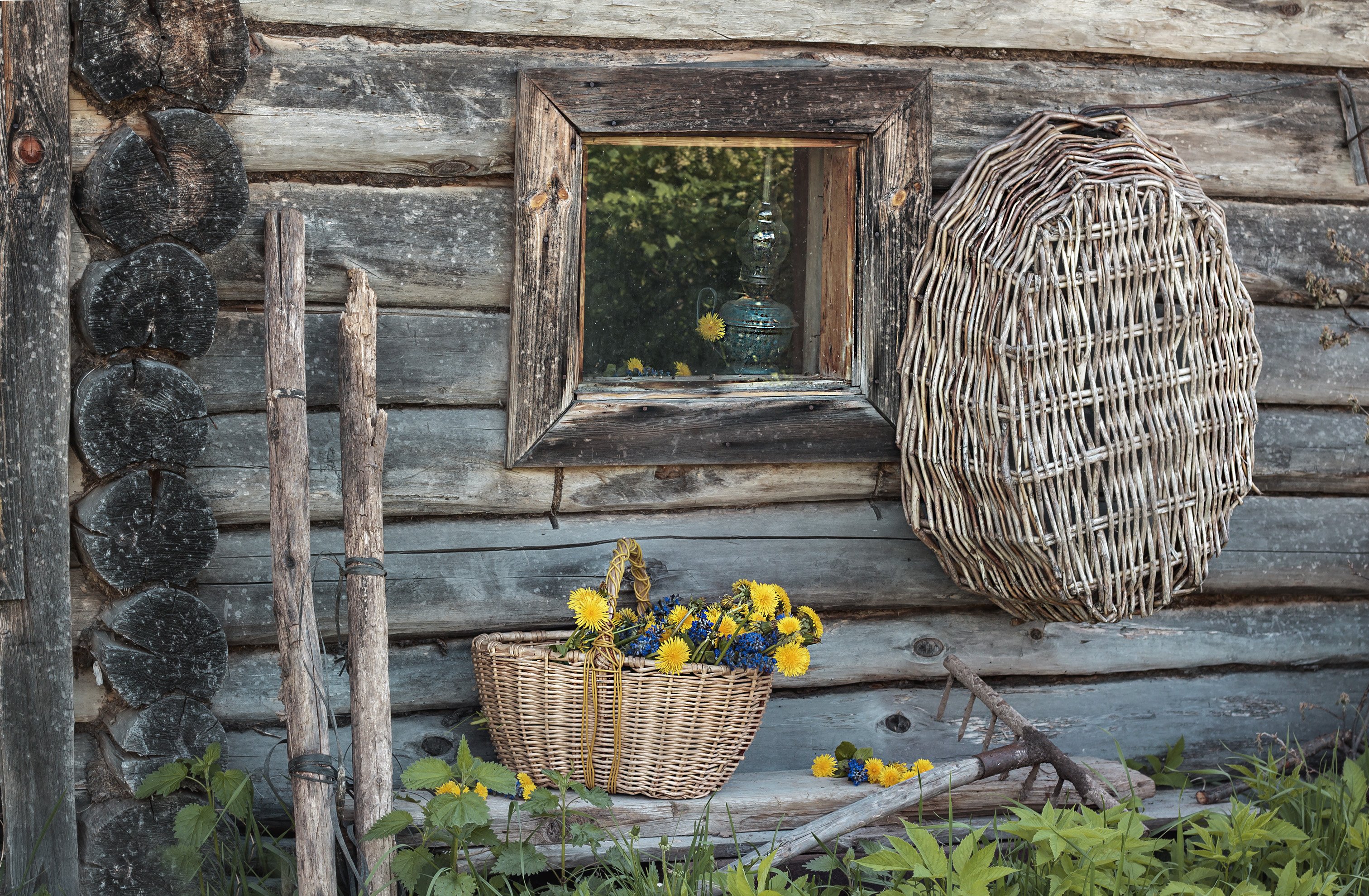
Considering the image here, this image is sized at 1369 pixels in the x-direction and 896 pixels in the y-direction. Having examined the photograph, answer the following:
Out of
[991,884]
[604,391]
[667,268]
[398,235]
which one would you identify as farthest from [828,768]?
[398,235]

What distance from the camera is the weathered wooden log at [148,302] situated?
6.36 feet

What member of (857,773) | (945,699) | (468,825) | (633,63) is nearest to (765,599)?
(857,773)

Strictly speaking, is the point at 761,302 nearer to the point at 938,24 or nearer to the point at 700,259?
the point at 700,259

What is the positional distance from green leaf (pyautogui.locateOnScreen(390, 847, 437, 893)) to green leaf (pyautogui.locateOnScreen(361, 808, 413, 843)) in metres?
0.05

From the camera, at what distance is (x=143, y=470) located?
201 centimetres

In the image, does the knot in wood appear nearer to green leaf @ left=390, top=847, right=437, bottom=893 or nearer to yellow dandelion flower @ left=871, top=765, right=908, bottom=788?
green leaf @ left=390, top=847, right=437, bottom=893

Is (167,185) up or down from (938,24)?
down

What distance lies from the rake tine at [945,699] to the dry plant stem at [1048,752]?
0.07m

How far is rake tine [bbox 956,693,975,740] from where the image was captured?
7.56 feet

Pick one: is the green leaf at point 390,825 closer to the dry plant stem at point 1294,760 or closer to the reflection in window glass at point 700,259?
the reflection in window glass at point 700,259

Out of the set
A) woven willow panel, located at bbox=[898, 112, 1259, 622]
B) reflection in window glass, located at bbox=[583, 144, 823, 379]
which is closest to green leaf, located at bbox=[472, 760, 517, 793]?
reflection in window glass, located at bbox=[583, 144, 823, 379]

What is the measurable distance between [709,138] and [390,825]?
1.44m

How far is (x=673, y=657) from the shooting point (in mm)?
2039

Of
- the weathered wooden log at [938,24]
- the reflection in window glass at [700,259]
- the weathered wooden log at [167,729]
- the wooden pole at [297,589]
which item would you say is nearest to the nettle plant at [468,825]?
the wooden pole at [297,589]
